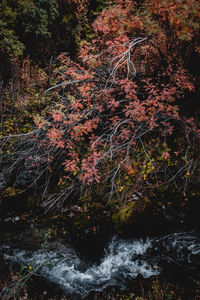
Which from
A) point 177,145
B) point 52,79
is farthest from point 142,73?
point 52,79

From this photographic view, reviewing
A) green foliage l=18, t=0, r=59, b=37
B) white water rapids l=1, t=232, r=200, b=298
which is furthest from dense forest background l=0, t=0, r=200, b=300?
green foliage l=18, t=0, r=59, b=37

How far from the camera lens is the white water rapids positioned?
379 cm

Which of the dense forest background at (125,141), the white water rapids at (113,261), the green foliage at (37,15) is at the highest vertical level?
the green foliage at (37,15)

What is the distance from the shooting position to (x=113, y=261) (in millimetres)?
4199

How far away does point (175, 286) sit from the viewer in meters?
3.32

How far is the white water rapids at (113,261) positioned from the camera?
3.79 m

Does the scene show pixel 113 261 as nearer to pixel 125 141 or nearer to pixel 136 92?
pixel 125 141

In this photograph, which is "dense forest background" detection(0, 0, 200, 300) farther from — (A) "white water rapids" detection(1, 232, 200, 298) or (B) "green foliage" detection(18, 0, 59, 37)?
(B) "green foliage" detection(18, 0, 59, 37)

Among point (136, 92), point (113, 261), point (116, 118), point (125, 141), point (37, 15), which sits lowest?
point (113, 261)

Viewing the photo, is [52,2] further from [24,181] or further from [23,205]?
[23,205]

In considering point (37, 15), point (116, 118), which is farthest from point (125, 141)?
point (37, 15)

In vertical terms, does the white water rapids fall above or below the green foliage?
below

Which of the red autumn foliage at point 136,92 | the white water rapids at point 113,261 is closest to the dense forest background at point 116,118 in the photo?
the red autumn foliage at point 136,92

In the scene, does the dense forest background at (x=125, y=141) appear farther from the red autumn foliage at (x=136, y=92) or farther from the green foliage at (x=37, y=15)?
the green foliage at (x=37, y=15)
